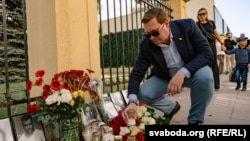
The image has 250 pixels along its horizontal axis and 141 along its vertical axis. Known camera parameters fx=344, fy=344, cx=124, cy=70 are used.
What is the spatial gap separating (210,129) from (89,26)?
84.3 inches

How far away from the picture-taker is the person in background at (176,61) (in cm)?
277

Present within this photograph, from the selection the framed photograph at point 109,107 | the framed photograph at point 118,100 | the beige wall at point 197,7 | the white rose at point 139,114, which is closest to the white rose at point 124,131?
the white rose at point 139,114

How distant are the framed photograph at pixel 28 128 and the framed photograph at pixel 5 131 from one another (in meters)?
0.05

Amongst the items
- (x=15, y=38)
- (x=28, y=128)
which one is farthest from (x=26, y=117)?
(x=15, y=38)

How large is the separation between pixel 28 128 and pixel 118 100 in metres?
1.48

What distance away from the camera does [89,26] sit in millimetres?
3510

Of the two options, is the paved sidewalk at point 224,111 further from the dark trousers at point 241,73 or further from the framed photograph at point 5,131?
the framed photograph at point 5,131

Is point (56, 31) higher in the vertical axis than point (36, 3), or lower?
lower

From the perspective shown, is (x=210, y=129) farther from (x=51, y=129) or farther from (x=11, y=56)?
(x=11, y=56)

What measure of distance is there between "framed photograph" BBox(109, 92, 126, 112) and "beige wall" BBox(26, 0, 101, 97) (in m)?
0.59

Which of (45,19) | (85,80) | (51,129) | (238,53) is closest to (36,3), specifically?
(45,19)

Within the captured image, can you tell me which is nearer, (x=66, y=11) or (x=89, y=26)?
(x=66, y=11)

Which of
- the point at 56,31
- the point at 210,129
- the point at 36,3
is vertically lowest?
the point at 210,129

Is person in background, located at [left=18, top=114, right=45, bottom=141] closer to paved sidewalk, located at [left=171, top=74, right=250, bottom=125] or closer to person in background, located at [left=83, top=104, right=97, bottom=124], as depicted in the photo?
person in background, located at [left=83, top=104, right=97, bottom=124]
